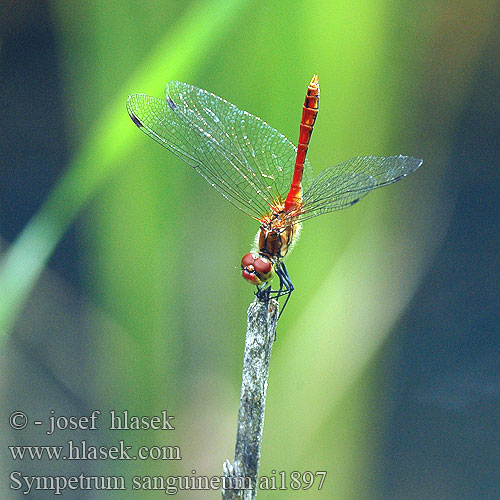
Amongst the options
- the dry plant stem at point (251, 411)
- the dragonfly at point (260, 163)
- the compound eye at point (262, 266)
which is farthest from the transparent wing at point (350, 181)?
the dry plant stem at point (251, 411)

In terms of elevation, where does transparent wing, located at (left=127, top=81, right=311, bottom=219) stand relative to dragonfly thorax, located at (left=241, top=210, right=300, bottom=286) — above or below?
above

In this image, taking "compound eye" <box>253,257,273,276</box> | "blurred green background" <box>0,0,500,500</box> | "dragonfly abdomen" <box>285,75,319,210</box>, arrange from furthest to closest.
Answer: "blurred green background" <box>0,0,500,500</box>
"dragonfly abdomen" <box>285,75,319,210</box>
"compound eye" <box>253,257,273,276</box>

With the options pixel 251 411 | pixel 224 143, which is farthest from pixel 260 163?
pixel 251 411

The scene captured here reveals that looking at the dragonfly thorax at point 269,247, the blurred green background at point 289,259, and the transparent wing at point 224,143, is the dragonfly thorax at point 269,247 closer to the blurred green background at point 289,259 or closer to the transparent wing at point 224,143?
the transparent wing at point 224,143

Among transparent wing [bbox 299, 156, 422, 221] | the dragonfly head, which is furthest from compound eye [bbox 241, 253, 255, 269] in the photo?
transparent wing [bbox 299, 156, 422, 221]

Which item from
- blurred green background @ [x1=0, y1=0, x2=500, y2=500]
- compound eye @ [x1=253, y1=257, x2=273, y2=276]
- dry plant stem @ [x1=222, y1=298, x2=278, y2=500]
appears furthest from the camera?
blurred green background @ [x1=0, y1=0, x2=500, y2=500]

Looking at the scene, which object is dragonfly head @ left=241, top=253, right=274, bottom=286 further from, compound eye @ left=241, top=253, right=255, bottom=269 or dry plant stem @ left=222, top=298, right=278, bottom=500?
dry plant stem @ left=222, top=298, right=278, bottom=500

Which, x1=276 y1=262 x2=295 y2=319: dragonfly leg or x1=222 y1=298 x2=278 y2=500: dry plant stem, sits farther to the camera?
x1=276 y1=262 x2=295 y2=319: dragonfly leg

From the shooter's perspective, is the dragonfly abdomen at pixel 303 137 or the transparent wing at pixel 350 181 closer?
the transparent wing at pixel 350 181

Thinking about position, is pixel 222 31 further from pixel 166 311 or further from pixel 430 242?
pixel 430 242

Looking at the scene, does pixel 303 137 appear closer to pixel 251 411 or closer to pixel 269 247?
pixel 269 247
